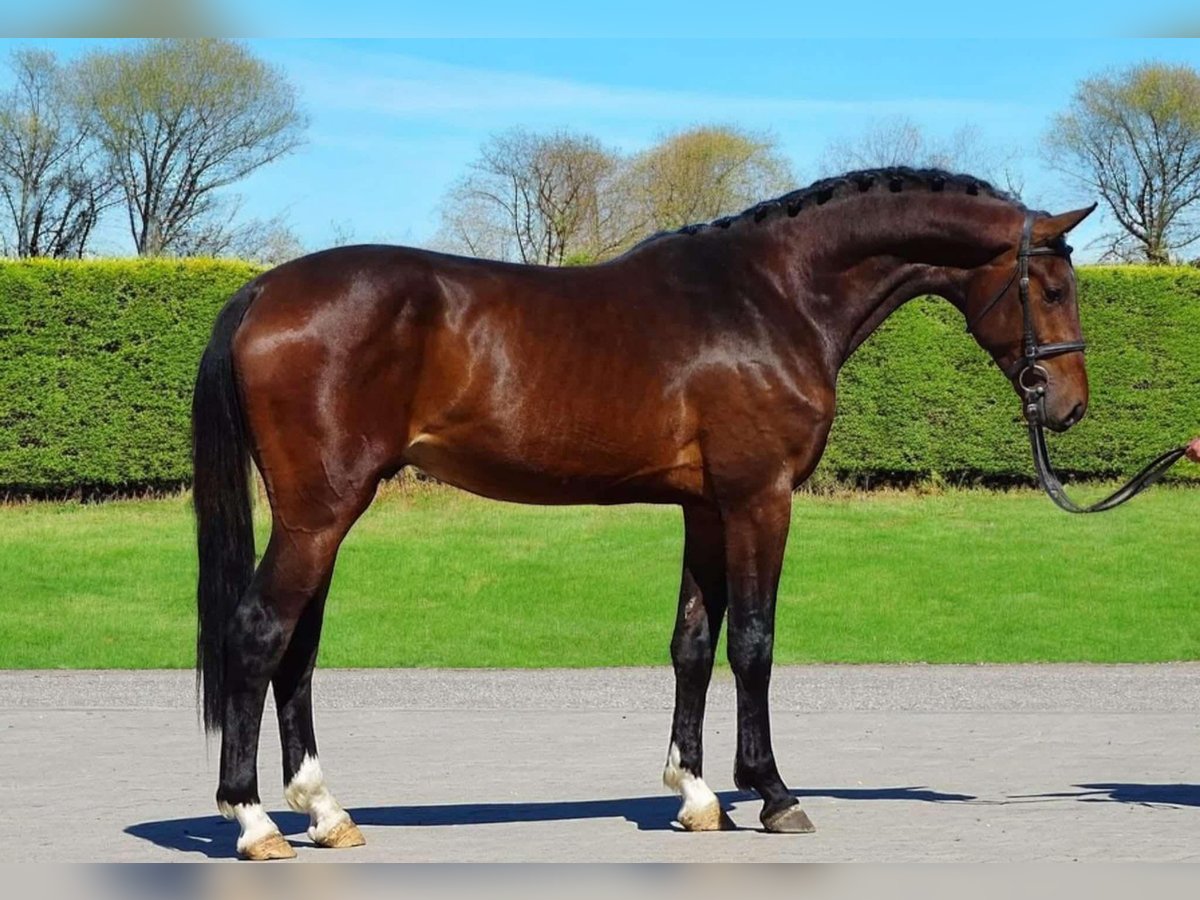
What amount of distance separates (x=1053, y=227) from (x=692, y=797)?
8.32 feet

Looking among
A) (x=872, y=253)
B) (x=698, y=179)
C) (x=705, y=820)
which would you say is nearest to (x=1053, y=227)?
(x=872, y=253)

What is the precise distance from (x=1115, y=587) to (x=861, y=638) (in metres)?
2.95

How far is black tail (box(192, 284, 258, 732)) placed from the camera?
219 inches

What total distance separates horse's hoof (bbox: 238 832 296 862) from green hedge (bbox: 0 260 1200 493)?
40.6 ft

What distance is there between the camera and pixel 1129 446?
59.8ft

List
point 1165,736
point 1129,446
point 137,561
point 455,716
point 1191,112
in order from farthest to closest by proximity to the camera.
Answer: point 1191,112, point 1129,446, point 137,561, point 455,716, point 1165,736

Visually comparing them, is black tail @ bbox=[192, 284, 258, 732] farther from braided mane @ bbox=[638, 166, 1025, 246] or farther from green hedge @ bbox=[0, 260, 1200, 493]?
green hedge @ bbox=[0, 260, 1200, 493]

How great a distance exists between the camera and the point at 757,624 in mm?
5789

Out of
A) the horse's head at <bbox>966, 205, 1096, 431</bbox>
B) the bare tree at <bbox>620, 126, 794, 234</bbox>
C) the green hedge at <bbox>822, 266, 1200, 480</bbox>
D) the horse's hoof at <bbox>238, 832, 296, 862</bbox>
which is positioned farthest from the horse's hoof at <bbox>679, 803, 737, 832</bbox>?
the bare tree at <bbox>620, 126, 794, 234</bbox>

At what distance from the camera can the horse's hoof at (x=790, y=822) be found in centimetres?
576

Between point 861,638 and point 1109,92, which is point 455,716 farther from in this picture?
point 1109,92

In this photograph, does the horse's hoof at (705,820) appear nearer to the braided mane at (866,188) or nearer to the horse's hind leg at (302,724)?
the horse's hind leg at (302,724)

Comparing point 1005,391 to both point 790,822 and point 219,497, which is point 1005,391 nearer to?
point 790,822

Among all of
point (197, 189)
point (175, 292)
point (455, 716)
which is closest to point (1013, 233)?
point (455, 716)
